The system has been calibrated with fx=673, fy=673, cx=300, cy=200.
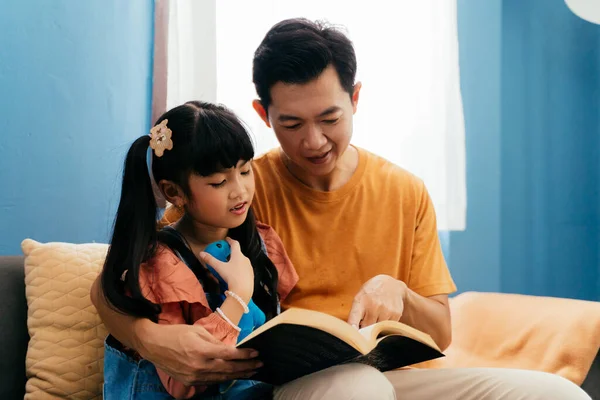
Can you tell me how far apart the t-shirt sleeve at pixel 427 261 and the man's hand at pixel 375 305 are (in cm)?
22

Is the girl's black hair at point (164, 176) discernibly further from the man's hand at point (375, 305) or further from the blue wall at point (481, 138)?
the blue wall at point (481, 138)

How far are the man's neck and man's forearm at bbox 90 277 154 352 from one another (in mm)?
521

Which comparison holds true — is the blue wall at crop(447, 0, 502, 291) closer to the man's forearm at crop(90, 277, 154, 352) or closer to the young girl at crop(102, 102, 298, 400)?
the young girl at crop(102, 102, 298, 400)

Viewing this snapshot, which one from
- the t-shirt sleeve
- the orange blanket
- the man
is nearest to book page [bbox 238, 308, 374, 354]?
the man

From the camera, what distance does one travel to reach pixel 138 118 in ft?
7.26

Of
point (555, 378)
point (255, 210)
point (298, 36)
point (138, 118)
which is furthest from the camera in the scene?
point (138, 118)

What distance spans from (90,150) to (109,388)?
0.99 metres

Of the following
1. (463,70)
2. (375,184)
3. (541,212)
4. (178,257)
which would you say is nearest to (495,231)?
(541,212)

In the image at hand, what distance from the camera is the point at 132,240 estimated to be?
3.92 ft

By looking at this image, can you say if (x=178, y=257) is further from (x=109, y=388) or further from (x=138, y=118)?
(x=138, y=118)

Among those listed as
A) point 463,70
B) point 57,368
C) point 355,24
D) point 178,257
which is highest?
point 355,24

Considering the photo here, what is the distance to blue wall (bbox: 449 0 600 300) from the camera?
8.22 ft

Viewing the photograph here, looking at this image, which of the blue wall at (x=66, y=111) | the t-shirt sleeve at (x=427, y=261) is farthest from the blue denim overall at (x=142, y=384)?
the blue wall at (x=66, y=111)

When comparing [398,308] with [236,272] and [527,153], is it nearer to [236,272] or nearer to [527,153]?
[236,272]
